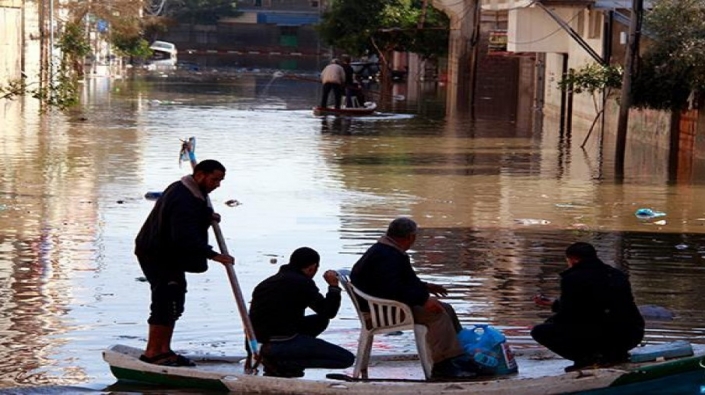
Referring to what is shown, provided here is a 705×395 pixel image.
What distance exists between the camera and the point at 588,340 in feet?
32.8

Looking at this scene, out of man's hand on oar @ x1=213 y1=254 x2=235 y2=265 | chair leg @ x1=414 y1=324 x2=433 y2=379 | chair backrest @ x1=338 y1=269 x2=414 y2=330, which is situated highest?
man's hand on oar @ x1=213 y1=254 x2=235 y2=265

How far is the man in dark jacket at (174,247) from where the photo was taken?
1002 centimetres

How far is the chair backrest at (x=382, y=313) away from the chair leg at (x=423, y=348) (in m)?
0.08

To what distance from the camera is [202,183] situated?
10.2 meters

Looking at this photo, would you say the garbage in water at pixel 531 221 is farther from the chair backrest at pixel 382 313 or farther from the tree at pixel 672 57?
the tree at pixel 672 57

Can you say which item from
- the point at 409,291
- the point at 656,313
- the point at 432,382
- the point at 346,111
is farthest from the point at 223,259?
the point at 346,111

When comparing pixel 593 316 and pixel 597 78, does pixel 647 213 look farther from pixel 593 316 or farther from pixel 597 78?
pixel 597 78

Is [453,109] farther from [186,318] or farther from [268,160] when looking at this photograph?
[186,318]

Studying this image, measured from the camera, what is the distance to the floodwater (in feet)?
40.1

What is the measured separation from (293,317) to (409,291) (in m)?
0.82

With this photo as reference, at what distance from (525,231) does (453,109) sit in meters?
28.4

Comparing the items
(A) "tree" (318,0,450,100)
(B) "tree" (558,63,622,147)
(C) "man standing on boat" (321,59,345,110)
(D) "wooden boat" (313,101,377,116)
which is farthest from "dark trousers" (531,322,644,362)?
(A) "tree" (318,0,450,100)

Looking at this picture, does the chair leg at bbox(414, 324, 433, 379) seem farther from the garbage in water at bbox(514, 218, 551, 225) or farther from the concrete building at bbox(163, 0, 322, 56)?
the concrete building at bbox(163, 0, 322, 56)

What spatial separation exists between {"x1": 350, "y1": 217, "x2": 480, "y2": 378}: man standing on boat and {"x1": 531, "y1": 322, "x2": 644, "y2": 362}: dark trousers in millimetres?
509
